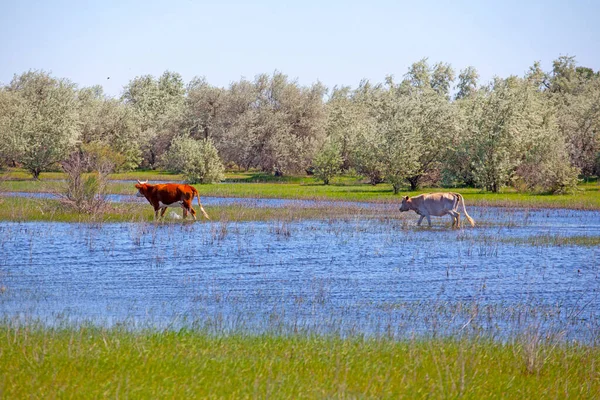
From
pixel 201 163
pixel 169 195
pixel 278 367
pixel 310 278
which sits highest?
pixel 201 163

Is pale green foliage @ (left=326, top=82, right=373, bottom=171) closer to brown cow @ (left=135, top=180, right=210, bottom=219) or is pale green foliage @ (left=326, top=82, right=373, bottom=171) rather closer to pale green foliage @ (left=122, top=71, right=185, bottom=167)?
pale green foliage @ (left=122, top=71, right=185, bottom=167)

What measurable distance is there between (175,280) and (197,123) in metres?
57.0

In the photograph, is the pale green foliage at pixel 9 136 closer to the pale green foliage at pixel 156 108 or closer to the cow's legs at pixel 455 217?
the pale green foliage at pixel 156 108

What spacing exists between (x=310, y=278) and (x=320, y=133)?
157ft

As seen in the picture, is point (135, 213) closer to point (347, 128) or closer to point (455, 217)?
point (455, 217)

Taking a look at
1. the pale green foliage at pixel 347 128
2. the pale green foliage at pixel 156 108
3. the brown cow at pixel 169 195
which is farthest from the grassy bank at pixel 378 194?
the pale green foliage at pixel 156 108

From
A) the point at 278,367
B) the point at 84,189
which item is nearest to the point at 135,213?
the point at 84,189

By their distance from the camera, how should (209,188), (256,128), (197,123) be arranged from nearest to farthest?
(209,188), (256,128), (197,123)

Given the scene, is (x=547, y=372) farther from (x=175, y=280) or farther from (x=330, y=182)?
(x=330, y=182)

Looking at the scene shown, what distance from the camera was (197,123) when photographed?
72688mm

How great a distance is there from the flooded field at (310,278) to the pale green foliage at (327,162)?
2701 centimetres

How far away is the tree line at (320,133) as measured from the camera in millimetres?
46250

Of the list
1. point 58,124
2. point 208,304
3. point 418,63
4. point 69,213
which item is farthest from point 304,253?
point 418,63

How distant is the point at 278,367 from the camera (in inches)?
356
